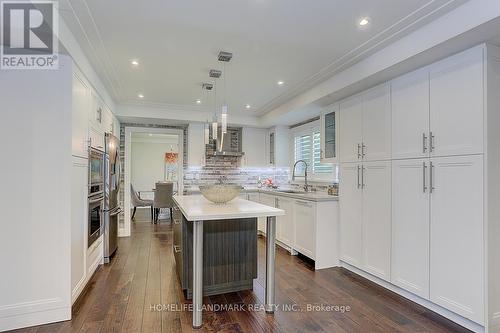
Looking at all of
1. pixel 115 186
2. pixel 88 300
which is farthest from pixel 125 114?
pixel 88 300

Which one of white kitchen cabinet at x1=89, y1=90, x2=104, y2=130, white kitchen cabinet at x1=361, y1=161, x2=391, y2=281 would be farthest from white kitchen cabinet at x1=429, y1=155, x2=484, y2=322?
white kitchen cabinet at x1=89, y1=90, x2=104, y2=130

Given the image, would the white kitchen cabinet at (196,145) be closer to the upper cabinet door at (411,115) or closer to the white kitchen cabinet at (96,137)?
the white kitchen cabinet at (96,137)

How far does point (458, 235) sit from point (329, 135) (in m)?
2.10

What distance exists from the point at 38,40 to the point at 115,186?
231 cm

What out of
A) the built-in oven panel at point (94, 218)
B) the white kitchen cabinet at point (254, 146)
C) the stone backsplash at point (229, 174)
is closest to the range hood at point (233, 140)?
the white kitchen cabinet at point (254, 146)

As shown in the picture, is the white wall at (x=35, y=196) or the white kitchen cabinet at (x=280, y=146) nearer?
the white wall at (x=35, y=196)

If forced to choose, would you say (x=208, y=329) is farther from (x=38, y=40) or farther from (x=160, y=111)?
(x=160, y=111)

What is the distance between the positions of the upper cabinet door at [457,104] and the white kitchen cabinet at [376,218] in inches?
25.6

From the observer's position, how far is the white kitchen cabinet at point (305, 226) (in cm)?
370

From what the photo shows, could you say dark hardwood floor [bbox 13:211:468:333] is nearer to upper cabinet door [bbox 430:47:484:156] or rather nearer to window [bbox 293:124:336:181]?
upper cabinet door [bbox 430:47:484:156]

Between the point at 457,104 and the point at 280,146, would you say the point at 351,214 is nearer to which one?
the point at 457,104

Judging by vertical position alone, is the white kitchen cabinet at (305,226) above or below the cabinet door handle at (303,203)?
below

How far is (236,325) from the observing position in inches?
88.4

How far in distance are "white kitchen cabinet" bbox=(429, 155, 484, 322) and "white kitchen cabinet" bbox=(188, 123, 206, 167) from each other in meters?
4.14
